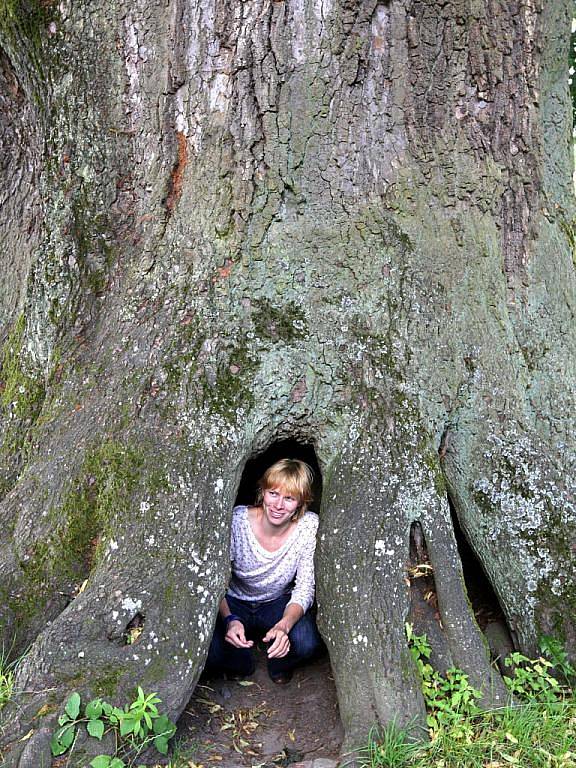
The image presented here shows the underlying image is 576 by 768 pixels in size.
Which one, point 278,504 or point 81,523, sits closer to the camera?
point 81,523

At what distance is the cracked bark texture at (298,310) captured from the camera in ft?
12.8

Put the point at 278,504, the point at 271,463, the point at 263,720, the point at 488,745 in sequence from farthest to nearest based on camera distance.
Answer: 1. the point at 271,463
2. the point at 278,504
3. the point at 263,720
4. the point at 488,745

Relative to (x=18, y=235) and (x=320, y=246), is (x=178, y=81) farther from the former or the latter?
(x=18, y=235)

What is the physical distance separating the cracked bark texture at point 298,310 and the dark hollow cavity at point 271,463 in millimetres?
627

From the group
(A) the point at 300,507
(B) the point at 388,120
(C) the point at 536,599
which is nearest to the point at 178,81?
(B) the point at 388,120

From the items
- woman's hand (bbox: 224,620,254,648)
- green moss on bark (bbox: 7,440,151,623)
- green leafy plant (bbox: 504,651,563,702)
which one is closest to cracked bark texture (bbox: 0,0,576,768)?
green moss on bark (bbox: 7,440,151,623)

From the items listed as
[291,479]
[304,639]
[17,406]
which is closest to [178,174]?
[17,406]

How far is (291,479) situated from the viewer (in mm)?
4359

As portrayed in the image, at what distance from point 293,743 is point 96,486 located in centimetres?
146

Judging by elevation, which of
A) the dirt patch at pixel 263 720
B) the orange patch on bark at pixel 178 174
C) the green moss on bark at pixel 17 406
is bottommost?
the dirt patch at pixel 263 720

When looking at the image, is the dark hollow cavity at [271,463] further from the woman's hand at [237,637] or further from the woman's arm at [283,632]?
the woman's hand at [237,637]

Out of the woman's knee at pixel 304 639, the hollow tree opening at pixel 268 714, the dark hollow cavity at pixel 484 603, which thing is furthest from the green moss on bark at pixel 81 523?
the dark hollow cavity at pixel 484 603

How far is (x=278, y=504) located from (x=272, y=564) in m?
0.41

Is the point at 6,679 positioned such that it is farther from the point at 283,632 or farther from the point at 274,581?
the point at 274,581
